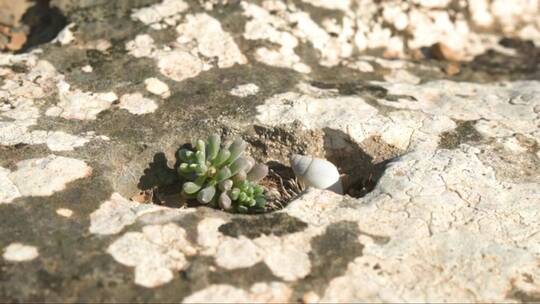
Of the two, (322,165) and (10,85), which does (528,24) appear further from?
(10,85)

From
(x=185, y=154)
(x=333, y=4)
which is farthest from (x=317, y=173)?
(x=333, y=4)

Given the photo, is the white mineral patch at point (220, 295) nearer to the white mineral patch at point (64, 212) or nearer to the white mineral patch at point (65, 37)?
the white mineral patch at point (64, 212)

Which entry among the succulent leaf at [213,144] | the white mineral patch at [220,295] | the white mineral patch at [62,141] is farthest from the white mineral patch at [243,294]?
the white mineral patch at [62,141]

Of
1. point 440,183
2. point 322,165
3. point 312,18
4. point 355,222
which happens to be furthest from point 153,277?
point 312,18

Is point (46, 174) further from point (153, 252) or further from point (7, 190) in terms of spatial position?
→ point (153, 252)

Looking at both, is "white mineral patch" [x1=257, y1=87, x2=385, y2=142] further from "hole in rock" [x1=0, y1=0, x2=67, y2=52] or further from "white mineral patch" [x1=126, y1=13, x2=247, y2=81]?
"hole in rock" [x1=0, y1=0, x2=67, y2=52]

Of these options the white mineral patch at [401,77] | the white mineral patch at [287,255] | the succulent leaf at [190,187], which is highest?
the white mineral patch at [401,77]
